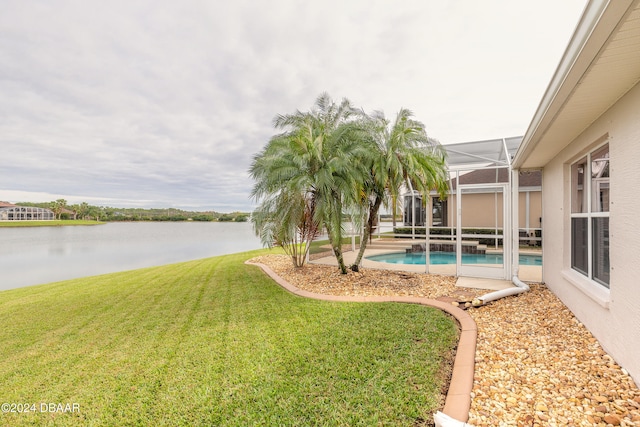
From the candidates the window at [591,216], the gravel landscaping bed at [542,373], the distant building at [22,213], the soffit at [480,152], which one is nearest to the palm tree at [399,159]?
the soffit at [480,152]

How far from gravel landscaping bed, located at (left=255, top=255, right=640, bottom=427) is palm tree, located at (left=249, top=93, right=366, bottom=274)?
3968mm

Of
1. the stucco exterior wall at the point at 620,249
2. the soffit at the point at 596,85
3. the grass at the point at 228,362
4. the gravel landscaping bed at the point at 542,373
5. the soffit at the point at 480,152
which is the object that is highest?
the soffit at the point at 480,152

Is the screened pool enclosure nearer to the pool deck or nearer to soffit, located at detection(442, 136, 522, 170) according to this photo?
soffit, located at detection(442, 136, 522, 170)

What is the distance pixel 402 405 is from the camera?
2.64 meters

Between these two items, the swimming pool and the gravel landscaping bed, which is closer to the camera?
the gravel landscaping bed

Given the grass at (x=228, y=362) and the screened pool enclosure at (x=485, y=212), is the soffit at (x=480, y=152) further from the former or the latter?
the grass at (x=228, y=362)

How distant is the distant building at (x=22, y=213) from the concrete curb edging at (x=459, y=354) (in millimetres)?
64373

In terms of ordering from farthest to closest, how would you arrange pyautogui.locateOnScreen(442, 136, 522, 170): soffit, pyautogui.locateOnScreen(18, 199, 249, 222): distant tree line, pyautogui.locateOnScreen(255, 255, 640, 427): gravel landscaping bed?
pyautogui.locateOnScreen(18, 199, 249, 222): distant tree line, pyautogui.locateOnScreen(442, 136, 522, 170): soffit, pyautogui.locateOnScreen(255, 255, 640, 427): gravel landscaping bed

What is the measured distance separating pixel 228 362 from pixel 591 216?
19.5 feet

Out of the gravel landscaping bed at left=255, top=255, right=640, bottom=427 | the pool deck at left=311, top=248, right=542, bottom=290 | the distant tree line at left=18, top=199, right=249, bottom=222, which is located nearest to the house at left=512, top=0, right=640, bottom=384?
the gravel landscaping bed at left=255, top=255, right=640, bottom=427

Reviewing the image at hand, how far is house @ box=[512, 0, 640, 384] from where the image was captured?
2229mm

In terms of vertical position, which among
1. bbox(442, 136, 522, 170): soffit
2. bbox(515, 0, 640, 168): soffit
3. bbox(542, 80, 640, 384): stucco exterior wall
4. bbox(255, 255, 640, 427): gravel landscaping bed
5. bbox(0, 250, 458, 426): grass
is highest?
bbox(442, 136, 522, 170): soffit

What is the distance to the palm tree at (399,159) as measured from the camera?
312 inches

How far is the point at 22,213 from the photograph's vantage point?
4816 centimetres
